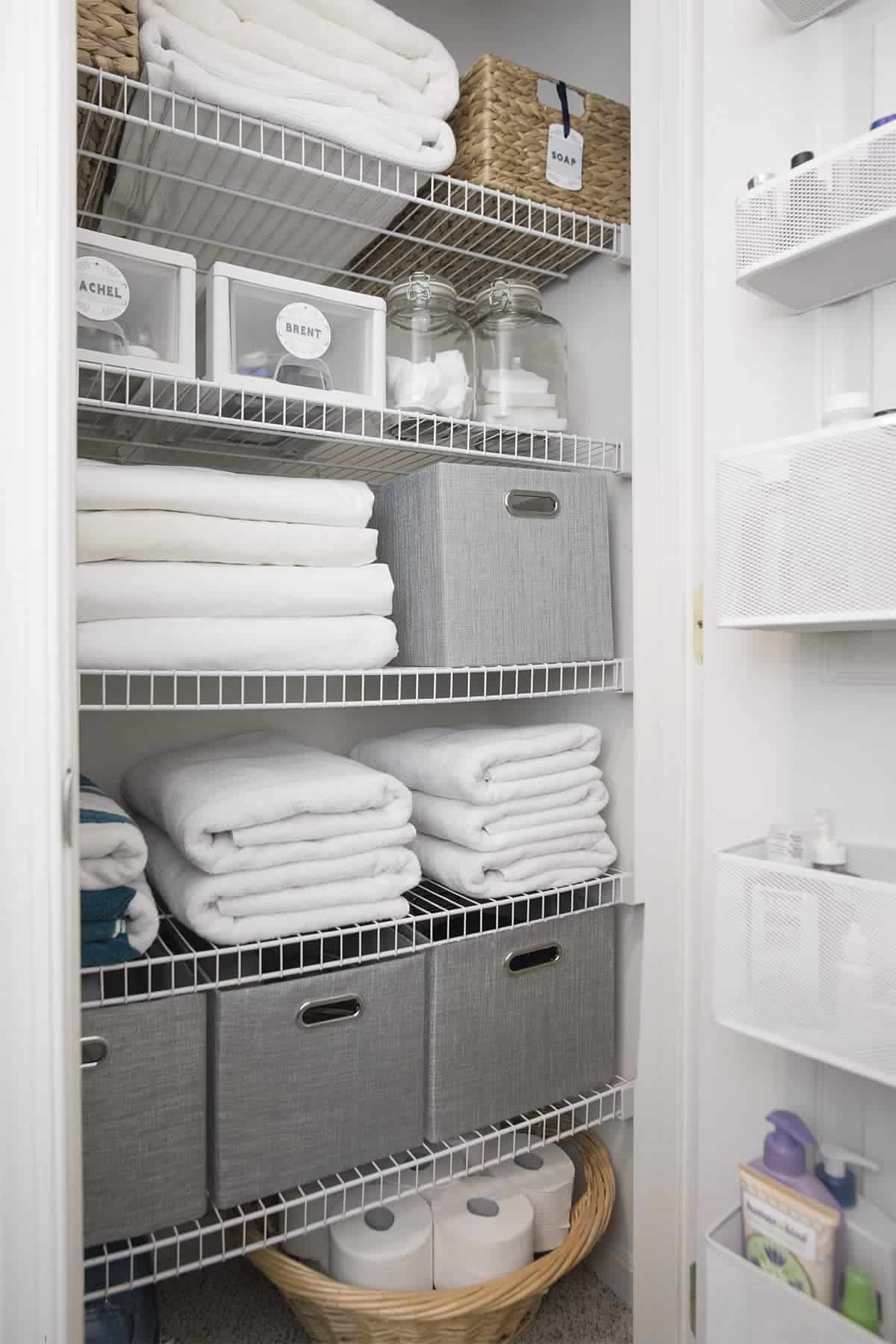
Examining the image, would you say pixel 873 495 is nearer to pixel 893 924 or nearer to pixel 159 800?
pixel 893 924

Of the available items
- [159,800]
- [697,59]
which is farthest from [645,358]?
[159,800]

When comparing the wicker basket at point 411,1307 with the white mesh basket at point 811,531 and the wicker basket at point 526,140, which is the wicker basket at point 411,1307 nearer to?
the white mesh basket at point 811,531

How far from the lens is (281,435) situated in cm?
124

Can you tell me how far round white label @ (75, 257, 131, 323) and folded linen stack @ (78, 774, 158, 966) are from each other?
0.55m

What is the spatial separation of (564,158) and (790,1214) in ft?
4.40

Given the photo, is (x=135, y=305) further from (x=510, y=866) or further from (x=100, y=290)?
(x=510, y=866)

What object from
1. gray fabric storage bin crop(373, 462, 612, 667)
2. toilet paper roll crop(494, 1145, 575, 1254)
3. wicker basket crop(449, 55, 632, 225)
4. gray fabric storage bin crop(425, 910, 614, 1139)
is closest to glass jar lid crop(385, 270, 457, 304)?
wicker basket crop(449, 55, 632, 225)

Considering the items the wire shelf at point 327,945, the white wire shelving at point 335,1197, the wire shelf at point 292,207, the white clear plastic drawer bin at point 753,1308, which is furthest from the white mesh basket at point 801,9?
the white wire shelving at point 335,1197

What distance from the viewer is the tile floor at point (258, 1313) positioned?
1.22 m

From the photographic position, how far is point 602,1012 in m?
1.31

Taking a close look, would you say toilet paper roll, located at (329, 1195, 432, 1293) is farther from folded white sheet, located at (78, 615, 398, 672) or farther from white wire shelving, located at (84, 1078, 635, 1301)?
folded white sheet, located at (78, 615, 398, 672)

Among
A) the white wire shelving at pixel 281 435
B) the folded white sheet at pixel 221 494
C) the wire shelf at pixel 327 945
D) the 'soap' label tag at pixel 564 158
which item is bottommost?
the wire shelf at pixel 327 945

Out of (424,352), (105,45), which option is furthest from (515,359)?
(105,45)

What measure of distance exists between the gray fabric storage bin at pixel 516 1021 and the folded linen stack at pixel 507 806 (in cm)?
8
